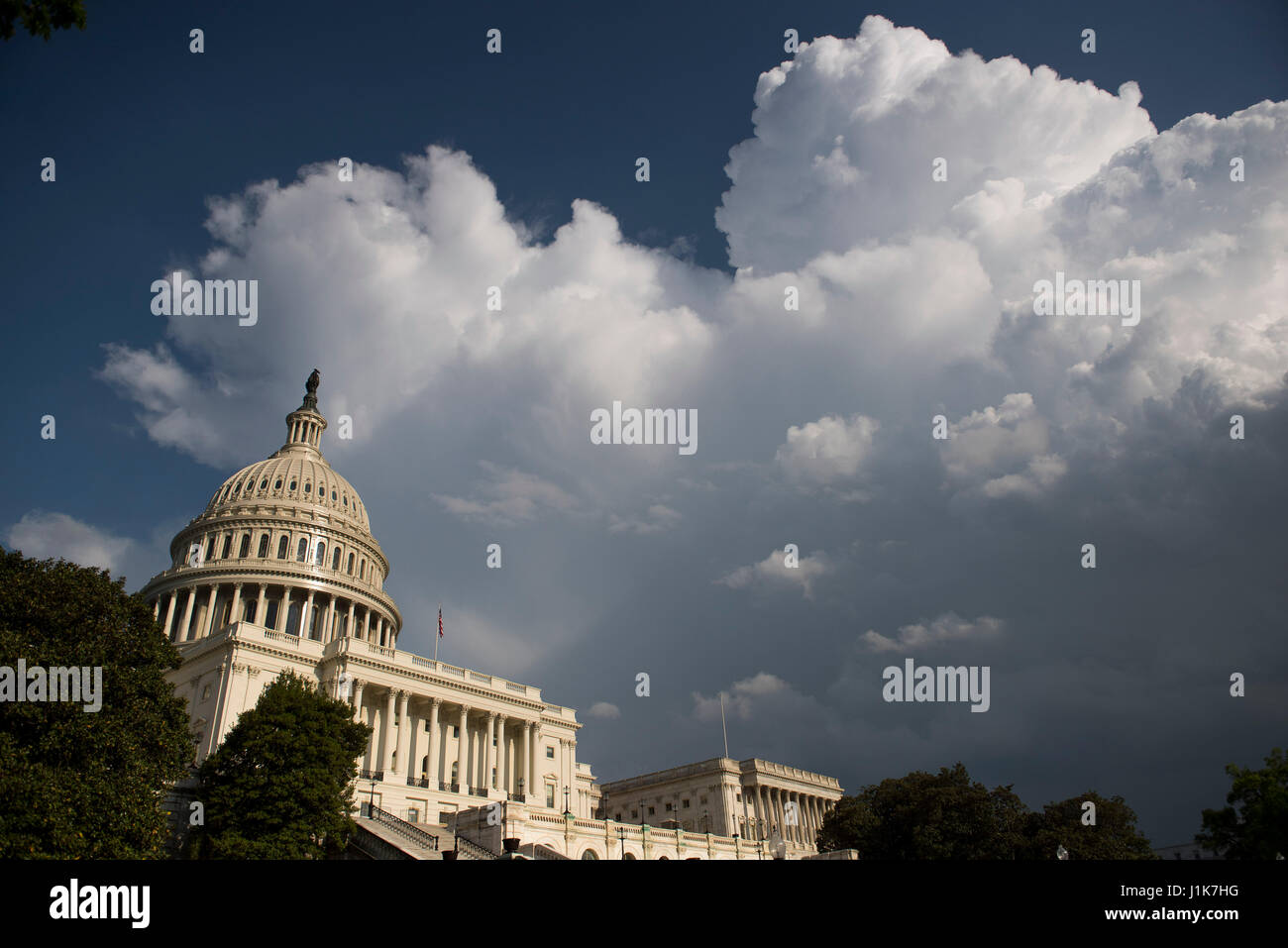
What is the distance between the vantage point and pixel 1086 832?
80.8m

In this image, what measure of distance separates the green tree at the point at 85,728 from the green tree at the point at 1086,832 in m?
64.8

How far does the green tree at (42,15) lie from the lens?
16.1m

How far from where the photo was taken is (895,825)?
82.4m

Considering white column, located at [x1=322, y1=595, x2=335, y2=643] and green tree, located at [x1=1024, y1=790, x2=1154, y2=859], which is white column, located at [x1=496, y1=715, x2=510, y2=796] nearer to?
white column, located at [x1=322, y1=595, x2=335, y2=643]

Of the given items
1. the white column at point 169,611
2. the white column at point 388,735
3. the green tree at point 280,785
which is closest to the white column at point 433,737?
the white column at point 388,735

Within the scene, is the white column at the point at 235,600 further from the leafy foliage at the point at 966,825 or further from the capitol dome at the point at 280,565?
the leafy foliage at the point at 966,825

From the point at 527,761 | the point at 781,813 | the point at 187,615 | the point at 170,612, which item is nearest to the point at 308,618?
the point at 187,615

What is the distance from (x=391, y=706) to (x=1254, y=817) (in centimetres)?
6837

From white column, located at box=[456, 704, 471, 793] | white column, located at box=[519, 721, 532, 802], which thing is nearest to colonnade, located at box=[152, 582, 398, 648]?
white column, located at box=[456, 704, 471, 793]

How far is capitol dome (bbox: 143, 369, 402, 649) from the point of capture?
98438mm

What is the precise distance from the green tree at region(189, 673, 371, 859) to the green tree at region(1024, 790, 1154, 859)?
183 feet
